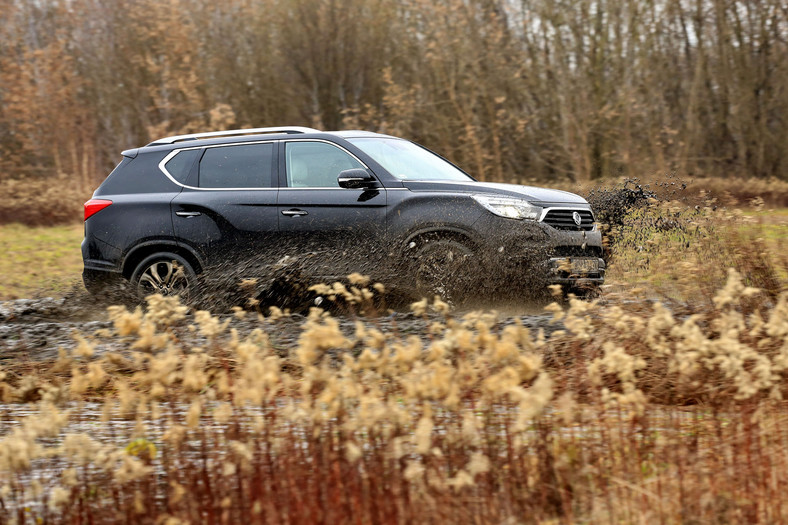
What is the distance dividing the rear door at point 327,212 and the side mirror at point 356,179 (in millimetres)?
58

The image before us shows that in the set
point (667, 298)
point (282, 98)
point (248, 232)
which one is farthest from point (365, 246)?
point (282, 98)

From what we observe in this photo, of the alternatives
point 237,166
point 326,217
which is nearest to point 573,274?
point 326,217

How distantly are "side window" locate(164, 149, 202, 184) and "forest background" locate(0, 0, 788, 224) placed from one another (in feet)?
36.6

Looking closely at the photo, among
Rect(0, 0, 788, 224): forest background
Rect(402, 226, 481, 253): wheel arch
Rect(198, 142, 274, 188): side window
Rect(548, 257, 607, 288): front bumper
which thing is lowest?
Rect(548, 257, 607, 288): front bumper

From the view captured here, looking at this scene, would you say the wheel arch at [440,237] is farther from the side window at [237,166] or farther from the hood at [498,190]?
the side window at [237,166]

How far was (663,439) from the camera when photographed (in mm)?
3697

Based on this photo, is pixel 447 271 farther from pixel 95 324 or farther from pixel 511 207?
pixel 95 324

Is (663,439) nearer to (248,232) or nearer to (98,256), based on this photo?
(248,232)

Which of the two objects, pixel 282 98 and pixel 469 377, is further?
pixel 282 98

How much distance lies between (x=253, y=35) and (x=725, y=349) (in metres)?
21.0

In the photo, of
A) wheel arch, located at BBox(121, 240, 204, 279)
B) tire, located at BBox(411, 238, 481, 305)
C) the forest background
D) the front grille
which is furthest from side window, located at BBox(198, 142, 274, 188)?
the forest background

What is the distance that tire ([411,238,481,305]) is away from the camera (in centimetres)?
723

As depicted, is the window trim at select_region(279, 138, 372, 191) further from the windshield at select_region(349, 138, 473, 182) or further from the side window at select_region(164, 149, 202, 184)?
the side window at select_region(164, 149, 202, 184)

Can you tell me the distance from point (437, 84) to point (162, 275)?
1336cm
